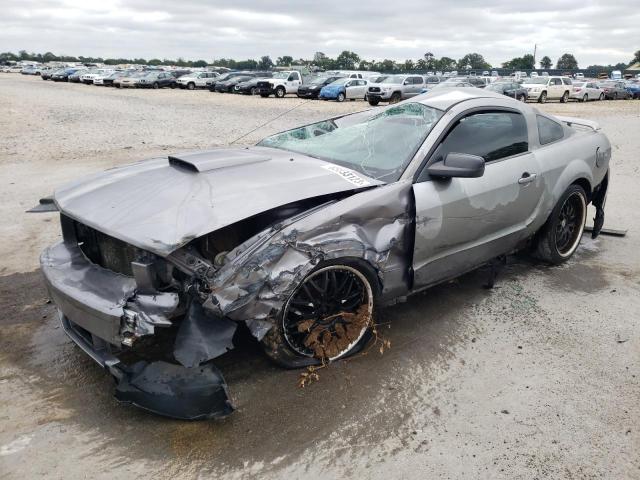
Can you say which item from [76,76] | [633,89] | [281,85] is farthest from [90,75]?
[633,89]

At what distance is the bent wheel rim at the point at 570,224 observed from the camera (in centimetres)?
486

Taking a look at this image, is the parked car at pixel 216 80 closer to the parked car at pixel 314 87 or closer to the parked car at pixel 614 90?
the parked car at pixel 314 87

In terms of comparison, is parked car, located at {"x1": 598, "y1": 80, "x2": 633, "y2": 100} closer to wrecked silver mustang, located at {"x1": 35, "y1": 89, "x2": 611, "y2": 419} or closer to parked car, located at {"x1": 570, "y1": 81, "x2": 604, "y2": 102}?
parked car, located at {"x1": 570, "y1": 81, "x2": 604, "y2": 102}

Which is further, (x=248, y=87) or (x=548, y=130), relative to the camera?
(x=248, y=87)

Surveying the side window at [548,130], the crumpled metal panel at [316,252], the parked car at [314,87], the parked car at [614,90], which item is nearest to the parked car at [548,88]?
the parked car at [614,90]

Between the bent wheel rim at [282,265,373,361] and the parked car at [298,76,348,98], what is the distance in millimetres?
25316

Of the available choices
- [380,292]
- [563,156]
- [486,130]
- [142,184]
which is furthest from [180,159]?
[563,156]

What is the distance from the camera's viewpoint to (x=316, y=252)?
115 inches

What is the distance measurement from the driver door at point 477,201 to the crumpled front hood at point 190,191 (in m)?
0.51

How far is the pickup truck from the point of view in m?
28.3

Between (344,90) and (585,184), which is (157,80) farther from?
(585,184)

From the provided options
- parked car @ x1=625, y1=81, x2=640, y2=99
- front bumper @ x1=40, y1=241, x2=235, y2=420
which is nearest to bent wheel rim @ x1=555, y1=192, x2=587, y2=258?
front bumper @ x1=40, y1=241, x2=235, y2=420

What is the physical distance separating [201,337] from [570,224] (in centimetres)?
380

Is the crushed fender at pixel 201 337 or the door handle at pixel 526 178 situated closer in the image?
the crushed fender at pixel 201 337
